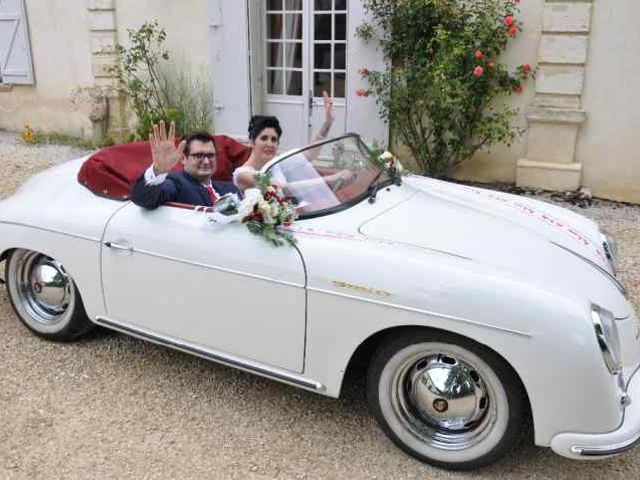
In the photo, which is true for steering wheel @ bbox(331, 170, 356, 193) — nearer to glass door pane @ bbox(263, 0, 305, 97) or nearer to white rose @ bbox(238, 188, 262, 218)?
white rose @ bbox(238, 188, 262, 218)

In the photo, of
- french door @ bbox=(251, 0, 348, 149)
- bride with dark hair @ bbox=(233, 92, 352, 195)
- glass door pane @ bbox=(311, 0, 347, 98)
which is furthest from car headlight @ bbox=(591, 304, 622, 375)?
glass door pane @ bbox=(311, 0, 347, 98)

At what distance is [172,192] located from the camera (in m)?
3.42

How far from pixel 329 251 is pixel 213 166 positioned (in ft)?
3.59

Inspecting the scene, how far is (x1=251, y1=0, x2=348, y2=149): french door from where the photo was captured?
8.44 metres

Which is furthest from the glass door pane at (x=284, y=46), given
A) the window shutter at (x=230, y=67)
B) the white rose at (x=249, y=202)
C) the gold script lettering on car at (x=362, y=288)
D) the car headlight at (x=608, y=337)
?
the car headlight at (x=608, y=337)

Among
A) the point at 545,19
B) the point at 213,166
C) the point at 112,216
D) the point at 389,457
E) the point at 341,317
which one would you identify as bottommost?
the point at 389,457

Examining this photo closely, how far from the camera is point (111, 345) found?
399 cm

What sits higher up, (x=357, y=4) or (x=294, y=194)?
(x=357, y=4)

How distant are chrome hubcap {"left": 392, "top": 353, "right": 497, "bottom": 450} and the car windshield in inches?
35.1

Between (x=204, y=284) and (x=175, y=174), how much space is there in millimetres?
676

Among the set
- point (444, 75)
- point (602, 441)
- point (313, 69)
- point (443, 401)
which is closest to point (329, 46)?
point (313, 69)

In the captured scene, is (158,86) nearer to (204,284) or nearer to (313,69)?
(313,69)

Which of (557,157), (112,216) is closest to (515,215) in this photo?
(112,216)

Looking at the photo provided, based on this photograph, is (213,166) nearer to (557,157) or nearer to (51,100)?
(557,157)
